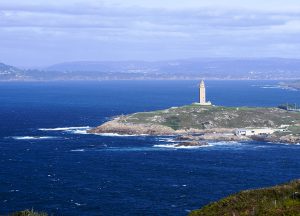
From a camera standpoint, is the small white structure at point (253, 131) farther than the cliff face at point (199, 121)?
No

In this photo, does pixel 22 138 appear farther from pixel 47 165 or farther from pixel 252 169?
pixel 252 169

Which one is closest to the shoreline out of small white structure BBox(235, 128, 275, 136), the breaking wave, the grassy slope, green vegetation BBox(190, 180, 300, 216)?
small white structure BBox(235, 128, 275, 136)

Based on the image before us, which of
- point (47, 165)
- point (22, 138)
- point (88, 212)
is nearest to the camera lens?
point (88, 212)

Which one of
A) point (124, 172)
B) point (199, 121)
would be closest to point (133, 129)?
point (199, 121)

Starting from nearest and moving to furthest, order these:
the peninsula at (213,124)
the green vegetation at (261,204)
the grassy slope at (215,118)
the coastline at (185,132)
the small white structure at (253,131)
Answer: the green vegetation at (261,204), the coastline at (185,132), the peninsula at (213,124), the small white structure at (253,131), the grassy slope at (215,118)

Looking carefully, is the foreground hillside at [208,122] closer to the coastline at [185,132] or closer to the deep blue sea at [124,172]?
the coastline at [185,132]

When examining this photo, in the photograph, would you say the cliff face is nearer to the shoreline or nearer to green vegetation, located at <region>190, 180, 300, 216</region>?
the shoreline

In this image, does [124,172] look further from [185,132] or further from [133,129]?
[185,132]

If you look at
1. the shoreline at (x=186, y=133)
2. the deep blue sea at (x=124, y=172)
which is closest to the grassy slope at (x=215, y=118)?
the shoreline at (x=186, y=133)

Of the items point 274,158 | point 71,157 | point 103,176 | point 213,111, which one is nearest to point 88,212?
point 103,176
